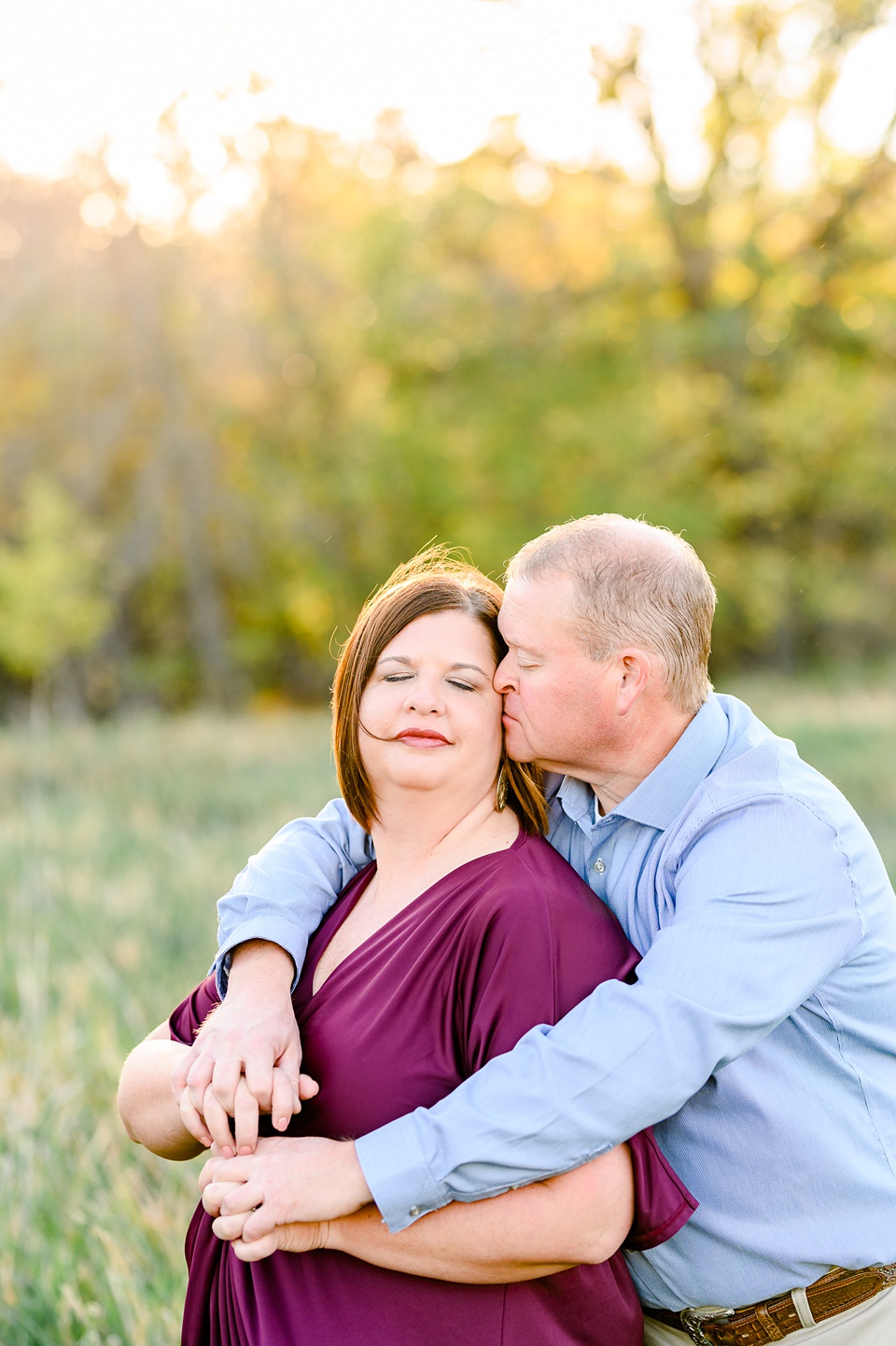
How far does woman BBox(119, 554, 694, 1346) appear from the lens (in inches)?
73.6

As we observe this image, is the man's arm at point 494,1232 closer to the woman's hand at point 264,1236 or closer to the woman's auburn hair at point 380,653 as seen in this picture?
the woman's hand at point 264,1236

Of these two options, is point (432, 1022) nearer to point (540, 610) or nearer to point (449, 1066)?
point (449, 1066)

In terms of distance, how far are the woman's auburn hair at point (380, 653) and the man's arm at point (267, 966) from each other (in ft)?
0.45

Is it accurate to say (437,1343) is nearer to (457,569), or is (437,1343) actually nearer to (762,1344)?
(762,1344)

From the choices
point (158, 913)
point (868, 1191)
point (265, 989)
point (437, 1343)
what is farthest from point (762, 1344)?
point (158, 913)

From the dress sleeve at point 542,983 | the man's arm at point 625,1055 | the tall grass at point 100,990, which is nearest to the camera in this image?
the man's arm at point 625,1055

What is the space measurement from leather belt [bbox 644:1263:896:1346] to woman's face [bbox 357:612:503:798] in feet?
3.23

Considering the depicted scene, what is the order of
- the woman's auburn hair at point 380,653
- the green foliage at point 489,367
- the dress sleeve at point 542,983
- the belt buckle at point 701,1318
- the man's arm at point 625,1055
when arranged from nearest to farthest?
the man's arm at point 625,1055 < the dress sleeve at point 542,983 < the belt buckle at point 701,1318 < the woman's auburn hair at point 380,653 < the green foliage at point 489,367

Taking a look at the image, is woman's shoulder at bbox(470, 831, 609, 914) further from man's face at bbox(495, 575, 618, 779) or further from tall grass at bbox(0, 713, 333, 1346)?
tall grass at bbox(0, 713, 333, 1346)

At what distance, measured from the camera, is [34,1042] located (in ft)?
14.9

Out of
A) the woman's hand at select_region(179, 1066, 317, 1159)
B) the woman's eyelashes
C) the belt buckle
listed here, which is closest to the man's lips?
the woman's eyelashes

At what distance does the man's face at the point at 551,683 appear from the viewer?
2266mm

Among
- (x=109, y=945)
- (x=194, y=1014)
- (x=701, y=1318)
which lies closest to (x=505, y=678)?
(x=194, y=1014)

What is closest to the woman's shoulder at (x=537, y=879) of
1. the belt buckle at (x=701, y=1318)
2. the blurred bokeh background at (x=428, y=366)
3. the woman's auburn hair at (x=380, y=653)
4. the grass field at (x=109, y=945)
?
the woman's auburn hair at (x=380, y=653)
